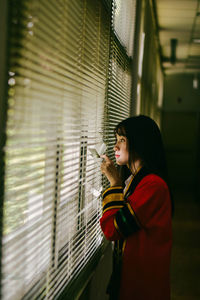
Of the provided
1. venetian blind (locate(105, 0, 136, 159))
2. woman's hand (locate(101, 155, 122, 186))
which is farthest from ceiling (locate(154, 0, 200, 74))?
woman's hand (locate(101, 155, 122, 186))

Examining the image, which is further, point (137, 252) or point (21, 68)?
point (137, 252)

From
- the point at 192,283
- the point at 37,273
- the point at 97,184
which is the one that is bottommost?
the point at 192,283

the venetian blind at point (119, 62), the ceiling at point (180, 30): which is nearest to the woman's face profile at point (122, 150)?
the venetian blind at point (119, 62)

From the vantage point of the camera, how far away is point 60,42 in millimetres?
1000

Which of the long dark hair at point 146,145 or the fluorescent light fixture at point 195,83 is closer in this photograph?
the long dark hair at point 146,145

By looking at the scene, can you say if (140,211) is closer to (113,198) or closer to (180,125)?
(113,198)

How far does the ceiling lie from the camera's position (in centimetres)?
459

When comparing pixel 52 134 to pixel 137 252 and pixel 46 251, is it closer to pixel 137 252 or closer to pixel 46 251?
pixel 46 251

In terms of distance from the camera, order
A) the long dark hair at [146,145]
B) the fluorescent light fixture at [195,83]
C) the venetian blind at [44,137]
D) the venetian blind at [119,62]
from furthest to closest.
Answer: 1. the fluorescent light fixture at [195,83]
2. the venetian blind at [119,62]
3. the long dark hair at [146,145]
4. the venetian blind at [44,137]

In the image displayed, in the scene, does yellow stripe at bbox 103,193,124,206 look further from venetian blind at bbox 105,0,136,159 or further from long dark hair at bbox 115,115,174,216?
venetian blind at bbox 105,0,136,159

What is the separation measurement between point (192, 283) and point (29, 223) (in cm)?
287

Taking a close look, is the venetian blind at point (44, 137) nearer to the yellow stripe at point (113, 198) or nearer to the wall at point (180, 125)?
the yellow stripe at point (113, 198)

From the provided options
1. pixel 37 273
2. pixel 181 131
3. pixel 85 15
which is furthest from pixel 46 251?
pixel 181 131

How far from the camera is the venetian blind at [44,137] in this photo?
2.45 ft
